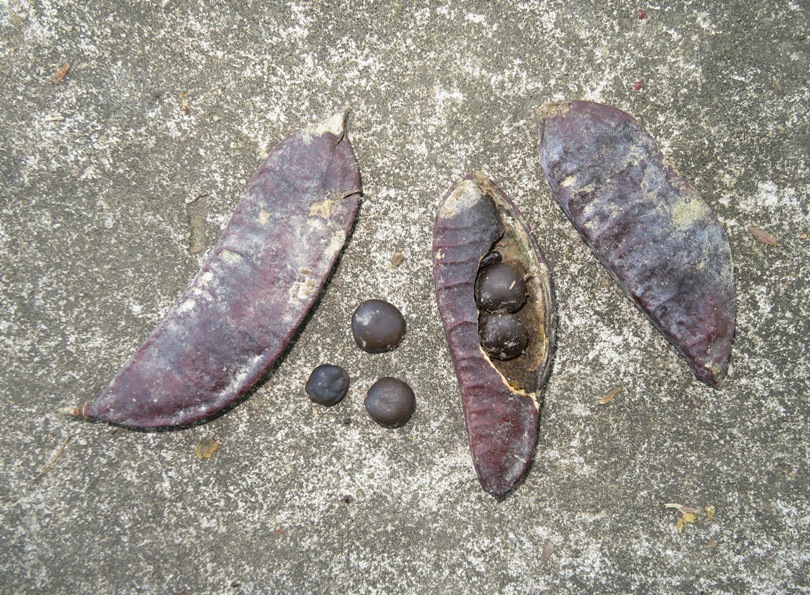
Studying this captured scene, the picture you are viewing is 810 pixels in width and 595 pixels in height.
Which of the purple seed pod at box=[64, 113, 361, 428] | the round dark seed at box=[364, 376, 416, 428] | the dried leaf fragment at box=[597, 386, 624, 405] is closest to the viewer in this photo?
the purple seed pod at box=[64, 113, 361, 428]

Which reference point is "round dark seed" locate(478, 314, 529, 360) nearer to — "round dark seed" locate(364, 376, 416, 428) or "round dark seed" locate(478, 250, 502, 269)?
"round dark seed" locate(478, 250, 502, 269)

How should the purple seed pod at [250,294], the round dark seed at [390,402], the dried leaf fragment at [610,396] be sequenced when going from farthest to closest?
the dried leaf fragment at [610,396] < the round dark seed at [390,402] < the purple seed pod at [250,294]

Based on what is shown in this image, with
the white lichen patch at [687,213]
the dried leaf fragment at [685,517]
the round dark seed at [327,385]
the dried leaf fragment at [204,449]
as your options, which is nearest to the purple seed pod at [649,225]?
the white lichen patch at [687,213]

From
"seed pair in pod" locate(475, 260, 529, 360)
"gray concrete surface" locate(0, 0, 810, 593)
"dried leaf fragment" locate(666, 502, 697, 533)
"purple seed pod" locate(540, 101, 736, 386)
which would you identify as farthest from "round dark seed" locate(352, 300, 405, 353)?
"dried leaf fragment" locate(666, 502, 697, 533)

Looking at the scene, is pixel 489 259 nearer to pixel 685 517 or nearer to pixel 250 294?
pixel 250 294

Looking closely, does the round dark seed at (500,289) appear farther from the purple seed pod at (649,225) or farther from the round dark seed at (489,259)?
the purple seed pod at (649,225)

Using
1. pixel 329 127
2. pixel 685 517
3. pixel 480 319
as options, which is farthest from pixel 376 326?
pixel 685 517

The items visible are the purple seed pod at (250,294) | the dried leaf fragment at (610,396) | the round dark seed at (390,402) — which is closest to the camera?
the purple seed pod at (250,294)
